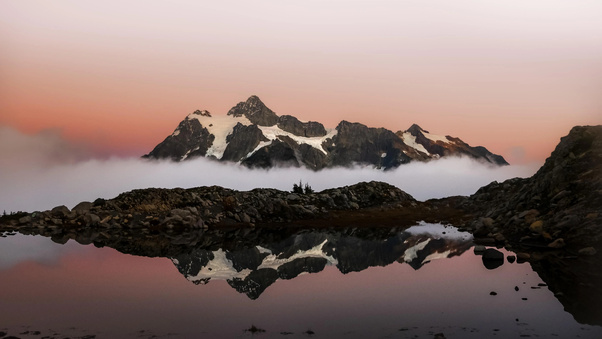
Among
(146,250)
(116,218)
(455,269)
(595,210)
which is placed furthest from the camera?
(116,218)

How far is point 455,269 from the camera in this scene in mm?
19172

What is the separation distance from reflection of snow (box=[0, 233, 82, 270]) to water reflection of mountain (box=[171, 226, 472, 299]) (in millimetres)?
7324

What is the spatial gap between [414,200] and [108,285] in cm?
5247

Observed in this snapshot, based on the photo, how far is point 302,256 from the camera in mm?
23797

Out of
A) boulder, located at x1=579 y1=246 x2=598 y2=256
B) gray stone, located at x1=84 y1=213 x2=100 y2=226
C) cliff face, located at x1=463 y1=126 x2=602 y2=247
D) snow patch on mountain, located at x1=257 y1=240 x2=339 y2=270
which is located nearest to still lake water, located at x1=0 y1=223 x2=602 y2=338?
snow patch on mountain, located at x1=257 y1=240 x2=339 y2=270

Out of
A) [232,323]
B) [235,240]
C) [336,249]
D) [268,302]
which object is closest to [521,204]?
[336,249]

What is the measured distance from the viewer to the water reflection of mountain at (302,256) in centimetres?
1850

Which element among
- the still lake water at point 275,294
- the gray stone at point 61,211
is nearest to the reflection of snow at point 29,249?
the still lake water at point 275,294

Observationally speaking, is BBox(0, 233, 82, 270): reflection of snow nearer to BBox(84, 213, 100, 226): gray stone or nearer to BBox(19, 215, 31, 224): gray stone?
BBox(84, 213, 100, 226): gray stone

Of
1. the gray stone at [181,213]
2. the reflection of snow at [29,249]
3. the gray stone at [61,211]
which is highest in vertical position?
the gray stone at [61,211]

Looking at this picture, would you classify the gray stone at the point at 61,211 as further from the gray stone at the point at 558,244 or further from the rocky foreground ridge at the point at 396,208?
the gray stone at the point at 558,244

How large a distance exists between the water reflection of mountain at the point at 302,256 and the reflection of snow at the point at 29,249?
7324 mm

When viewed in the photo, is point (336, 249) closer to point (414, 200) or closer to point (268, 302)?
point (268, 302)

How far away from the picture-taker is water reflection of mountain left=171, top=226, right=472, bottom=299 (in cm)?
1850
